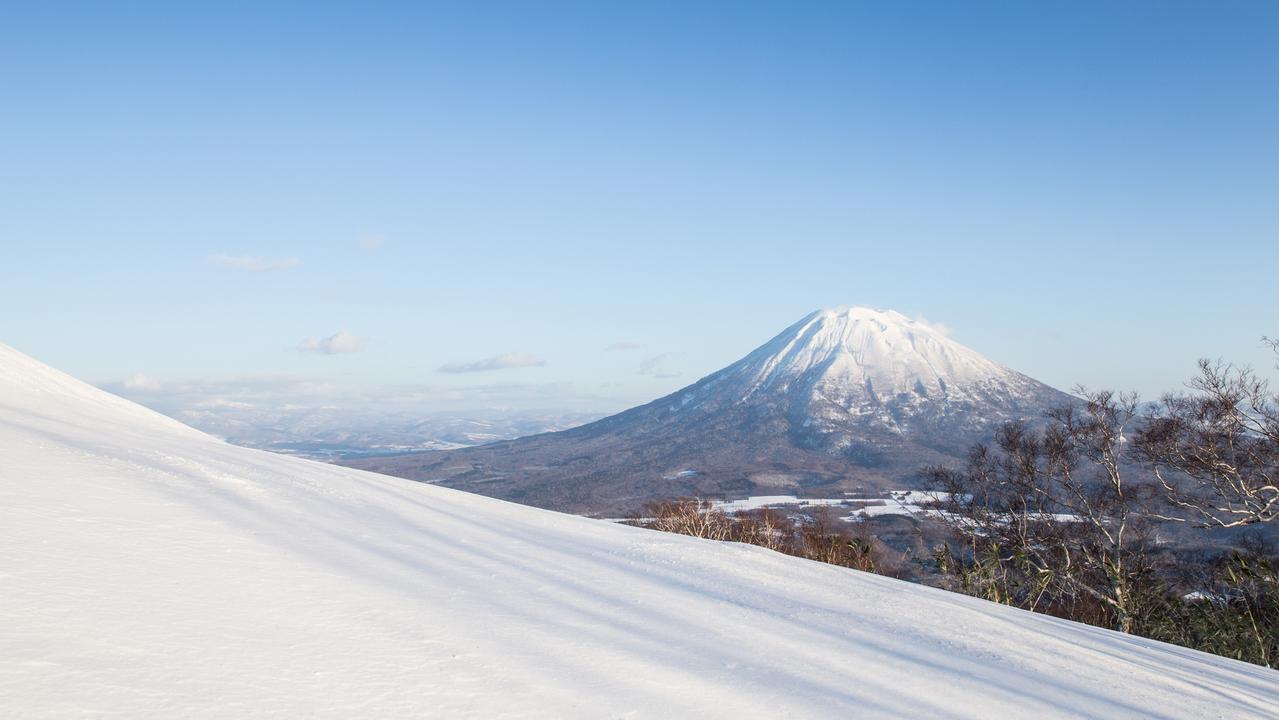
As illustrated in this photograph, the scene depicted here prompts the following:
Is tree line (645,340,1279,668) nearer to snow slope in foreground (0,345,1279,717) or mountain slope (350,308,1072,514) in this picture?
snow slope in foreground (0,345,1279,717)

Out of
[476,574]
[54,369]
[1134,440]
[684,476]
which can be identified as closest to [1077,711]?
[476,574]

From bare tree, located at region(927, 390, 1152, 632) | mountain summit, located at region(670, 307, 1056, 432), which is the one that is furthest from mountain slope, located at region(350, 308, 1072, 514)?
bare tree, located at region(927, 390, 1152, 632)

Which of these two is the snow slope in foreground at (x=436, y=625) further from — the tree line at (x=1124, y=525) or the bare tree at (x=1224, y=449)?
the bare tree at (x=1224, y=449)

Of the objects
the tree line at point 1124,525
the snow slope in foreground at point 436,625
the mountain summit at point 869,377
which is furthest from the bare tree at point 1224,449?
the mountain summit at point 869,377

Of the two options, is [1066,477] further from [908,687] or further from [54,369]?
[54,369]

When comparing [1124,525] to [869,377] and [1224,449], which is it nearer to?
[1224,449]

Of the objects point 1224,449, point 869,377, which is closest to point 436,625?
point 1224,449
